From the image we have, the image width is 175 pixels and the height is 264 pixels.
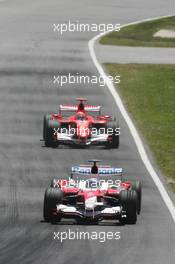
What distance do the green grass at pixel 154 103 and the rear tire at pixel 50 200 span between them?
5.03 metres

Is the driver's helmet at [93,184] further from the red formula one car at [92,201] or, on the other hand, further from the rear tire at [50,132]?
the rear tire at [50,132]

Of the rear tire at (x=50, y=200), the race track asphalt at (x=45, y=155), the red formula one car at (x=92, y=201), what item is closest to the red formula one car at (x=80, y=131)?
the race track asphalt at (x=45, y=155)

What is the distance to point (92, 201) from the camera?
90.3 ft

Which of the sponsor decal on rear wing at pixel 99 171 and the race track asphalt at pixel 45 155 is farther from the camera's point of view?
the sponsor decal on rear wing at pixel 99 171

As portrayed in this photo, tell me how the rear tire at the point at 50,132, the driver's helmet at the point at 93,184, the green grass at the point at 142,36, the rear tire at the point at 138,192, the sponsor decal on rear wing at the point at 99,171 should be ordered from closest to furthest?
the rear tire at the point at 138,192 → the driver's helmet at the point at 93,184 → the sponsor decal on rear wing at the point at 99,171 → the rear tire at the point at 50,132 → the green grass at the point at 142,36

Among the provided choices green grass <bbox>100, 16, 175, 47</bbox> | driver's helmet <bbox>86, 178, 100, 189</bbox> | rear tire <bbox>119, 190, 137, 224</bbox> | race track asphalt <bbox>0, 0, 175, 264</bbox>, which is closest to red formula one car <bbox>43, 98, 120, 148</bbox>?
race track asphalt <bbox>0, 0, 175, 264</bbox>

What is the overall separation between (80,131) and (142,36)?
83.1 feet

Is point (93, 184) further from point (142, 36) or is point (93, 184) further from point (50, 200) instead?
point (142, 36)

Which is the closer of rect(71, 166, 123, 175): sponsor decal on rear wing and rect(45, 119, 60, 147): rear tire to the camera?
rect(71, 166, 123, 175): sponsor decal on rear wing

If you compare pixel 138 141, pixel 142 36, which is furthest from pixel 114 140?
pixel 142 36

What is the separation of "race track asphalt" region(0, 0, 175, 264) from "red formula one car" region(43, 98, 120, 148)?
0.43m

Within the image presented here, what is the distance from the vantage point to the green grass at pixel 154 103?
119 ft

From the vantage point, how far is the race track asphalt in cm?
2470

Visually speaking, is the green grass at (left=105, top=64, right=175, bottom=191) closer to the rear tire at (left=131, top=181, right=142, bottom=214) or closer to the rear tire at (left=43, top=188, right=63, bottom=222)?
the rear tire at (left=131, top=181, right=142, bottom=214)
